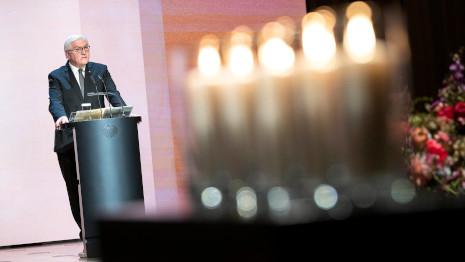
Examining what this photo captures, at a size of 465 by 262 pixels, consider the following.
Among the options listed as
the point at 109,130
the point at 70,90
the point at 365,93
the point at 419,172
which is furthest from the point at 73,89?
the point at 365,93

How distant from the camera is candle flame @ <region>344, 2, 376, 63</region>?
564 millimetres

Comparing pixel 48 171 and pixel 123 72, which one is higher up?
pixel 123 72

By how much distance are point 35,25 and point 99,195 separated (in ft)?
8.38

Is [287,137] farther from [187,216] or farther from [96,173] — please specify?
[96,173]

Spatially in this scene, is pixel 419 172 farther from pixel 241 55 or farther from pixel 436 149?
pixel 241 55

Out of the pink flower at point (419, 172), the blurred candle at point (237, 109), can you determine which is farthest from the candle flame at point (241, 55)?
the pink flower at point (419, 172)

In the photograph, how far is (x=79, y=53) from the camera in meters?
4.36

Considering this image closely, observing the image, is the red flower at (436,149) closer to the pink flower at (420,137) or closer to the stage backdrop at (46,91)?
the pink flower at (420,137)

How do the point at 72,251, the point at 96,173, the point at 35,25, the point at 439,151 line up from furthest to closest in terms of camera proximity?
the point at 35,25 < the point at 72,251 < the point at 96,173 < the point at 439,151

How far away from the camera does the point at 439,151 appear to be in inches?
62.4

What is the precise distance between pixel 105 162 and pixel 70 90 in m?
0.76

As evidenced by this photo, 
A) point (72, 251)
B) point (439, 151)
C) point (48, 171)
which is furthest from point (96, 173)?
point (439, 151)

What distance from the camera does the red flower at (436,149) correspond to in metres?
1.57

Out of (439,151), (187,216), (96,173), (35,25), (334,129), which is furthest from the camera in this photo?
(35,25)
